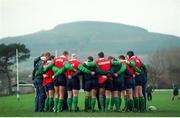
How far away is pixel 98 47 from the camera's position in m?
14.6

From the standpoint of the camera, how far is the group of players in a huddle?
1321 cm

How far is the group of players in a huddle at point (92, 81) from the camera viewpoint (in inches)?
520

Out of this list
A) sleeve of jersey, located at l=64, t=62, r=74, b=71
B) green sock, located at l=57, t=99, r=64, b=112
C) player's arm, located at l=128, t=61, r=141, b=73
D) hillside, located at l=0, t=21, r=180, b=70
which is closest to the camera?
sleeve of jersey, located at l=64, t=62, r=74, b=71

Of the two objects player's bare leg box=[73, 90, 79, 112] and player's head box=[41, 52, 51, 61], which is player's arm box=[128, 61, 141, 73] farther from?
player's head box=[41, 52, 51, 61]

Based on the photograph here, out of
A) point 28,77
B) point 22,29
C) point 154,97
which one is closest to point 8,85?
point 28,77

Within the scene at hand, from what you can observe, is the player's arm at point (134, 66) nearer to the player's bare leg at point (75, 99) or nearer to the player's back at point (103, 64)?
the player's back at point (103, 64)

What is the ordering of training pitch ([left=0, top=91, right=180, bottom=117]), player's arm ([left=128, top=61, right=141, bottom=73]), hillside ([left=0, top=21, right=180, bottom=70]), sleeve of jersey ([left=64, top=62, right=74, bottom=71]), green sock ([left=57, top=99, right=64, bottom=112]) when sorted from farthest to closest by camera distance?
hillside ([left=0, top=21, right=180, bottom=70]) < player's arm ([left=128, top=61, right=141, bottom=73]) < green sock ([left=57, top=99, right=64, bottom=112]) < sleeve of jersey ([left=64, top=62, right=74, bottom=71]) < training pitch ([left=0, top=91, right=180, bottom=117])

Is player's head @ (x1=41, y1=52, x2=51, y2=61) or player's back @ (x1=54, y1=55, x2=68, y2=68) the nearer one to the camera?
player's back @ (x1=54, y1=55, x2=68, y2=68)

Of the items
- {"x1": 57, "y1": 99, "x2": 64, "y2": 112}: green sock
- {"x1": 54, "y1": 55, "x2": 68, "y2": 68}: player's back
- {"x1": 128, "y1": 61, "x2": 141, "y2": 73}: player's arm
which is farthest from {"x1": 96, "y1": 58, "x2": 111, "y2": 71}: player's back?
{"x1": 57, "y1": 99, "x2": 64, "y2": 112}: green sock

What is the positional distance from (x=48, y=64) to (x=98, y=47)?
1598 mm

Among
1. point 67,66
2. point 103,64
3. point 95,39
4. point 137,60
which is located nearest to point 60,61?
point 67,66

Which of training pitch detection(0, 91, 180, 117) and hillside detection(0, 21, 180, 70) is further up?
hillside detection(0, 21, 180, 70)

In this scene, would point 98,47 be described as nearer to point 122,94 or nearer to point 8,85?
point 122,94

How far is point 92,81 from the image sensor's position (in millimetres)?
13195
